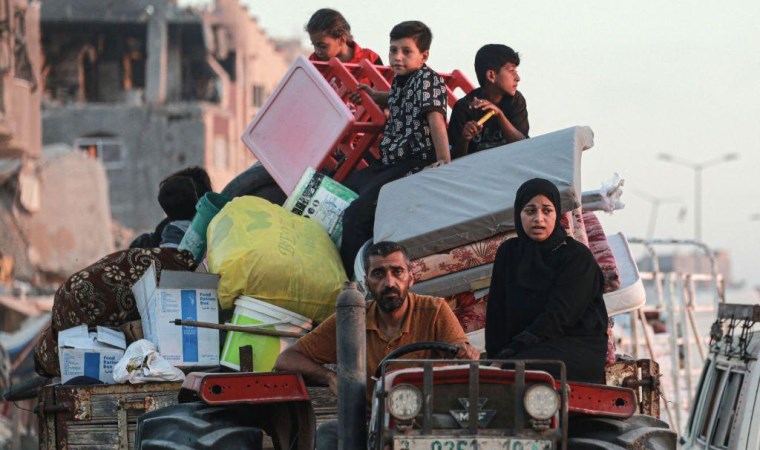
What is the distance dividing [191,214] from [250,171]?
69cm

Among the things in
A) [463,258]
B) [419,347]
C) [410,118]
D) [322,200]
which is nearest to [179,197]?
[322,200]

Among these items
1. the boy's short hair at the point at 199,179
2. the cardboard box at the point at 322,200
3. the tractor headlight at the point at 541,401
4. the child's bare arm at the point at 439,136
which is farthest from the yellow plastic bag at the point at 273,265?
the tractor headlight at the point at 541,401

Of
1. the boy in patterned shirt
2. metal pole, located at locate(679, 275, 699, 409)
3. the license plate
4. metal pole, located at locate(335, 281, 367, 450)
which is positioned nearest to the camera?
the license plate

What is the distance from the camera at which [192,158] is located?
75.1m

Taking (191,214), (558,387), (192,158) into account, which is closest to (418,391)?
(558,387)

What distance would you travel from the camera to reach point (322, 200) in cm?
1050

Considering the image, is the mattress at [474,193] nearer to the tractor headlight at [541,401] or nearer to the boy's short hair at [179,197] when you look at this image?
the boy's short hair at [179,197]

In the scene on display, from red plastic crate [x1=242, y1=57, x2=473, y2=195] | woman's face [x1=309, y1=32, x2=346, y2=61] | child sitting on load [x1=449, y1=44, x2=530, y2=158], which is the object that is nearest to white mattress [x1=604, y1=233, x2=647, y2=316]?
child sitting on load [x1=449, y1=44, x2=530, y2=158]

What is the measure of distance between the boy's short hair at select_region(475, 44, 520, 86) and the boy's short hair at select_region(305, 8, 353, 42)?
165 centimetres

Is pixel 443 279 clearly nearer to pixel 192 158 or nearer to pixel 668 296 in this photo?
pixel 668 296

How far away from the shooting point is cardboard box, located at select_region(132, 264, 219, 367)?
30.1ft

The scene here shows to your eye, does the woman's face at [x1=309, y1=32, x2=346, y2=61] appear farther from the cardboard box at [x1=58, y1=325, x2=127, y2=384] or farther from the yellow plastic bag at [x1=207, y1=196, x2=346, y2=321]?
the cardboard box at [x1=58, y1=325, x2=127, y2=384]

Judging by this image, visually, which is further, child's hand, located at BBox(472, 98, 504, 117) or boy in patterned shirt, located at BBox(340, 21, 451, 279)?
child's hand, located at BBox(472, 98, 504, 117)

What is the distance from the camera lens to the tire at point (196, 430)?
7387 mm
